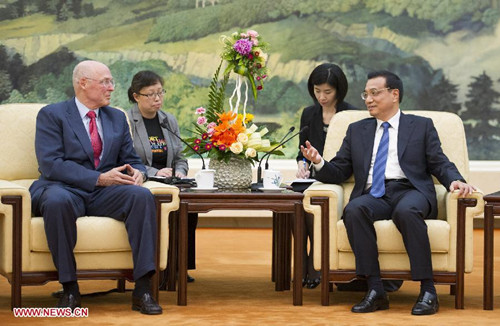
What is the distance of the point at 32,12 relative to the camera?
9672 mm

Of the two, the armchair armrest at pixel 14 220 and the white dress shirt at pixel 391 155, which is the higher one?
the white dress shirt at pixel 391 155

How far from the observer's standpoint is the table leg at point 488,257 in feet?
15.9

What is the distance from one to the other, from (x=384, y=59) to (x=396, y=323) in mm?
5711

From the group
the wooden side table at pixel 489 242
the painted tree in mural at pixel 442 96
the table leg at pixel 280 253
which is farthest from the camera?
the painted tree in mural at pixel 442 96

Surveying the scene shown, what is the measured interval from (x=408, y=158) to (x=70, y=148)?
1.79 m

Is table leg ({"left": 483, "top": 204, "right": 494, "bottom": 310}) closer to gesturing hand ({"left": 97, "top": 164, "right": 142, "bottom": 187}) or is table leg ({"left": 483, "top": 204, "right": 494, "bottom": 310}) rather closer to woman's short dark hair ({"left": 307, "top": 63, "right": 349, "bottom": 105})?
woman's short dark hair ({"left": 307, "top": 63, "right": 349, "bottom": 105})

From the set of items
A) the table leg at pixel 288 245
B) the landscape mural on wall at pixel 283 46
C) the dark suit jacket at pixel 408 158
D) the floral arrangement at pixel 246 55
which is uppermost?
the landscape mural on wall at pixel 283 46

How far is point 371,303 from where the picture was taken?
474cm

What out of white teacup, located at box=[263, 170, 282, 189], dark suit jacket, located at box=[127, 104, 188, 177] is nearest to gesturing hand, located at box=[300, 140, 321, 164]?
white teacup, located at box=[263, 170, 282, 189]

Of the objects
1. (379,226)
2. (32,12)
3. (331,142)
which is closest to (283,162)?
(32,12)

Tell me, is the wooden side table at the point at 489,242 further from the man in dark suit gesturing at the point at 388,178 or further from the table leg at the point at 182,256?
the table leg at the point at 182,256

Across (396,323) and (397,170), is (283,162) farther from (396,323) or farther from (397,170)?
(396,323)

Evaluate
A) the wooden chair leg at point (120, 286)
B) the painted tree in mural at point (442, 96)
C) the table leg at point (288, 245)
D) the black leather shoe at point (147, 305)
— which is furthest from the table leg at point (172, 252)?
the painted tree in mural at point (442, 96)

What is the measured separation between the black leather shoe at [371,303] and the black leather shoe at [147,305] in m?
0.96
